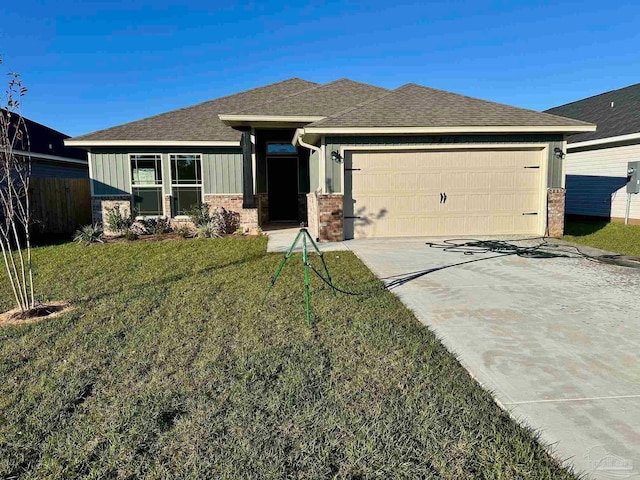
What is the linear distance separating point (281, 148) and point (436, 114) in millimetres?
5377

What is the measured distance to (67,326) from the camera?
4.38 meters

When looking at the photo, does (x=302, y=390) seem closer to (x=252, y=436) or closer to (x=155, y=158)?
(x=252, y=436)

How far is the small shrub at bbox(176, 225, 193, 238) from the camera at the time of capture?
11.0 meters

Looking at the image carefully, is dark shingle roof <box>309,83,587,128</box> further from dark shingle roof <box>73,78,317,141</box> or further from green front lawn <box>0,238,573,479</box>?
green front lawn <box>0,238,573,479</box>

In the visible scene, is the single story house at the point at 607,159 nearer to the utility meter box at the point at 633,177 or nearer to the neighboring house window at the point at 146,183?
the utility meter box at the point at 633,177

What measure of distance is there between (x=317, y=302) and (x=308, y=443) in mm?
2656

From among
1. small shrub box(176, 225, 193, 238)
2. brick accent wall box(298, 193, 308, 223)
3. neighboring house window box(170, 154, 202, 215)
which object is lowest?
small shrub box(176, 225, 193, 238)

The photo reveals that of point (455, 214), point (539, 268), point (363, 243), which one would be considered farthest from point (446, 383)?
point (455, 214)

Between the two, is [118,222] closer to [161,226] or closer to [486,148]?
[161,226]

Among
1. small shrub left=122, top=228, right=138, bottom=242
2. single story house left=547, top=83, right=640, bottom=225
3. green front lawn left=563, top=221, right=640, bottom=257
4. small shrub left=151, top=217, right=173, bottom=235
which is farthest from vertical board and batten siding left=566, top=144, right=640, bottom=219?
small shrub left=122, top=228, right=138, bottom=242

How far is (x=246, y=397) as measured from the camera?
9.27 ft

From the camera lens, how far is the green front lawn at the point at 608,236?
351 inches

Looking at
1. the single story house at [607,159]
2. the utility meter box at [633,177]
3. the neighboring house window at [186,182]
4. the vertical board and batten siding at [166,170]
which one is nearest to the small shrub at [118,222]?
the vertical board and batten siding at [166,170]

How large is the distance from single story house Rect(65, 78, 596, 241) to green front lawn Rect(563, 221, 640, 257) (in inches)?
39.2
